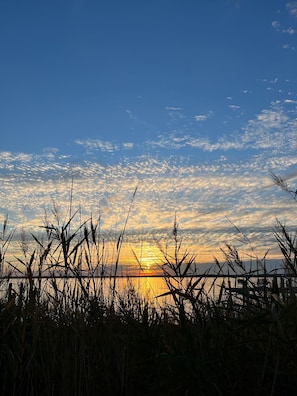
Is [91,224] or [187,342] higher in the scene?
[91,224]

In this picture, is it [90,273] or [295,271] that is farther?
[90,273]

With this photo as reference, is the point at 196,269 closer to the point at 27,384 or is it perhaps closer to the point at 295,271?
the point at 295,271

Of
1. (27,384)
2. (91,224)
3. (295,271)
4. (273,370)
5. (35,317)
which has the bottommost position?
(27,384)

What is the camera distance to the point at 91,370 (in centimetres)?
303

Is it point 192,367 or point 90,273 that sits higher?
point 90,273

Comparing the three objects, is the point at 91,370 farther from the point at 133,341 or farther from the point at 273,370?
the point at 273,370

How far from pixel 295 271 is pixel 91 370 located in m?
1.47

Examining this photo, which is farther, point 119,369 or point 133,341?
point 133,341

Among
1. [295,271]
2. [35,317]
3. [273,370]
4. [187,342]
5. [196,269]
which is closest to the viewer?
[273,370]

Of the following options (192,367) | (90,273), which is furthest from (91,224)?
(192,367)

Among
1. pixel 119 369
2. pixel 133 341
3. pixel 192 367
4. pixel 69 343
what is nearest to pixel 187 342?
pixel 192 367

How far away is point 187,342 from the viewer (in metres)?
2.68

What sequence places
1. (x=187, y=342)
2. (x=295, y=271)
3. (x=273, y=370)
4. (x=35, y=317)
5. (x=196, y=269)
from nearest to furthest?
1. (x=273, y=370)
2. (x=187, y=342)
3. (x=295, y=271)
4. (x=35, y=317)
5. (x=196, y=269)

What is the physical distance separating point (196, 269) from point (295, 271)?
1.03 meters
